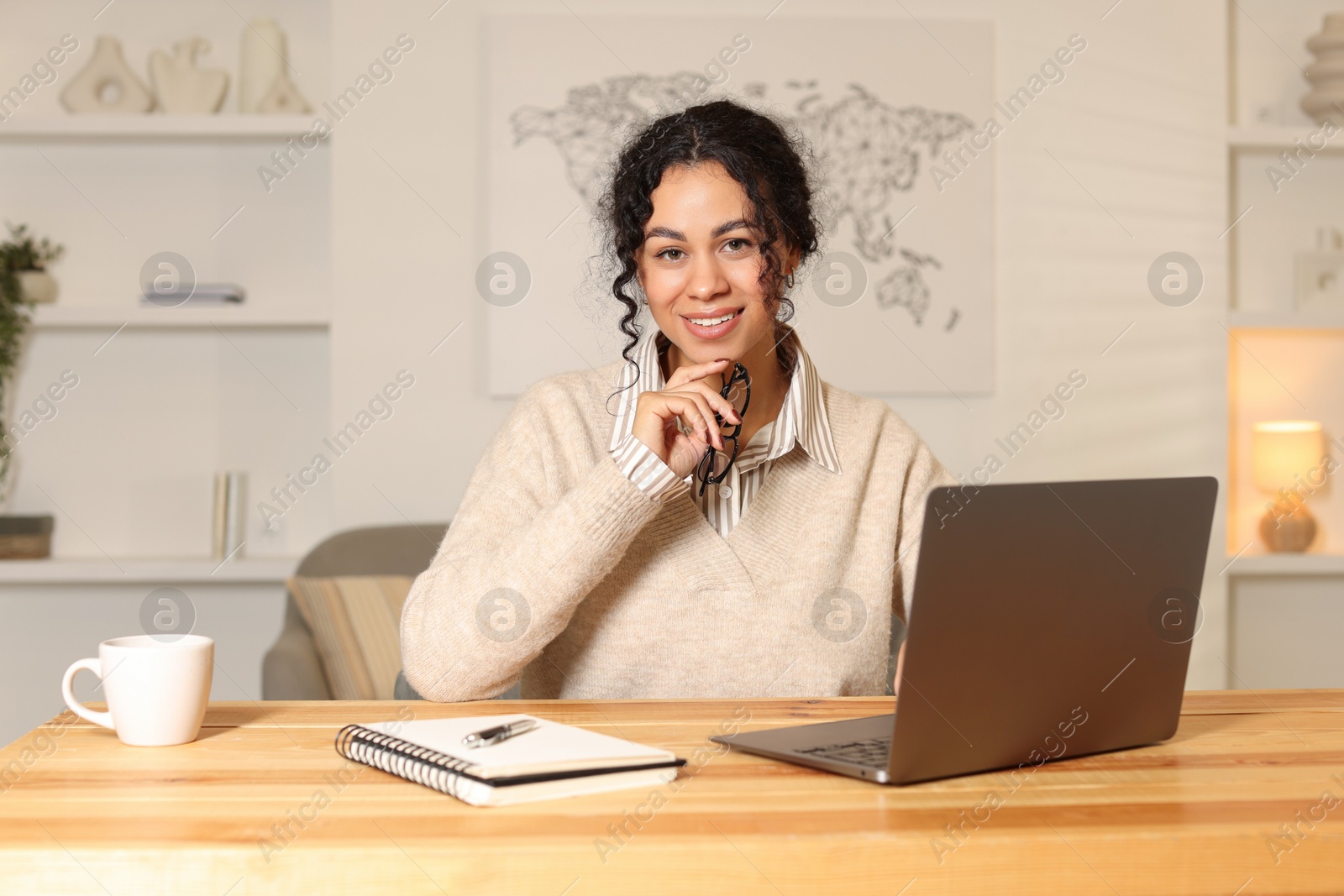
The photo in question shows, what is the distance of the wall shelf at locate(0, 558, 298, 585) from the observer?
2932mm

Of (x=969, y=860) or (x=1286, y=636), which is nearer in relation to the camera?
(x=969, y=860)

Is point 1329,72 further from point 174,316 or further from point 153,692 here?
point 153,692

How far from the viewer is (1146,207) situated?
3064 millimetres

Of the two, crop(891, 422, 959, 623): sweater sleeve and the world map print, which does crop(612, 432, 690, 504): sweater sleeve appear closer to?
crop(891, 422, 959, 623): sweater sleeve

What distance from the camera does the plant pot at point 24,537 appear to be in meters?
2.96

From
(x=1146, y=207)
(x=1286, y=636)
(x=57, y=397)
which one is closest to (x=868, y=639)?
(x=1146, y=207)

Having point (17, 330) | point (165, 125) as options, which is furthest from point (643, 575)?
point (17, 330)

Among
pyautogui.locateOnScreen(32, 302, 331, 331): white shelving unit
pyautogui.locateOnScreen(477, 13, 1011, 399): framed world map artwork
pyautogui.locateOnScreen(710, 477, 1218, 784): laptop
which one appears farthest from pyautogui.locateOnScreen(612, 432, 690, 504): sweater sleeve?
pyautogui.locateOnScreen(32, 302, 331, 331): white shelving unit

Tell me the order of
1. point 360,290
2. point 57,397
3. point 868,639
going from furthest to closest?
point 57,397, point 360,290, point 868,639

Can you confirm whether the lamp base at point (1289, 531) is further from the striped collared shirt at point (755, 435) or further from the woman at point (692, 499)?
the striped collared shirt at point (755, 435)

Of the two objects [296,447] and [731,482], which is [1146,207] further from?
[296,447]

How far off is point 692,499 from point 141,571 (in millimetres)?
2059

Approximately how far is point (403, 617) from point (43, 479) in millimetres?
2289

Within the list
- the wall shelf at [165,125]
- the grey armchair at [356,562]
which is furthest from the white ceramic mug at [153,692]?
the wall shelf at [165,125]
